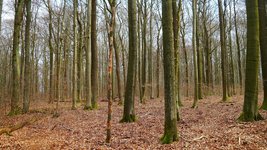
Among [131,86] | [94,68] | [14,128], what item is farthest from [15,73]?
[131,86]

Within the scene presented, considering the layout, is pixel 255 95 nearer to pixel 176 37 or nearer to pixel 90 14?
pixel 176 37

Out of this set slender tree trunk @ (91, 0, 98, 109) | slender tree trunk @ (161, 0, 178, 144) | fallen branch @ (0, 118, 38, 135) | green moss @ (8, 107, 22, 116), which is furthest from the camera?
slender tree trunk @ (91, 0, 98, 109)

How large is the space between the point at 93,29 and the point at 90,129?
29.8ft

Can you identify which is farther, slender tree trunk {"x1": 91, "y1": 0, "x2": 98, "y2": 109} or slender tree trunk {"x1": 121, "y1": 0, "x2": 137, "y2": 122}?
slender tree trunk {"x1": 91, "y1": 0, "x2": 98, "y2": 109}

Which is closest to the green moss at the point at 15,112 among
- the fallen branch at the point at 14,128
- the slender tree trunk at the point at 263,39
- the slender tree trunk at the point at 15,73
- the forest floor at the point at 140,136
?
the slender tree trunk at the point at 15,73

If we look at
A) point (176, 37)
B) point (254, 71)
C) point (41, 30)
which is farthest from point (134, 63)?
point (41, 30)

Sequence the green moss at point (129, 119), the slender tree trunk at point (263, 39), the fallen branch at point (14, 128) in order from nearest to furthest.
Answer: the fallen branch at point (14, 128)
the slender tree trunk at point (263, 39)
the green moss at point (129, 119)

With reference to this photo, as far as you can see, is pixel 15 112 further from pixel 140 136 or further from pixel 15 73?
pixel 140 136

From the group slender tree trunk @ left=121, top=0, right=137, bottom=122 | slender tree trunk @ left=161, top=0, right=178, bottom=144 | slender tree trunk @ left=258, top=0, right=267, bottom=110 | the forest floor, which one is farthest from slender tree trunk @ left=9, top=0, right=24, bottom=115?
slender tree trunk @ left=258, top=0, right=267, bottom=110

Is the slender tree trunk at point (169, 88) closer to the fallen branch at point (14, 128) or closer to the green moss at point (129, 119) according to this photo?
the green moss at point (129, 119)

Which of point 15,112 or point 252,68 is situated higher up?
point 252,68

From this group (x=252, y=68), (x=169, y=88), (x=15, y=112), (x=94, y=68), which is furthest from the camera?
(x=94, y=68)

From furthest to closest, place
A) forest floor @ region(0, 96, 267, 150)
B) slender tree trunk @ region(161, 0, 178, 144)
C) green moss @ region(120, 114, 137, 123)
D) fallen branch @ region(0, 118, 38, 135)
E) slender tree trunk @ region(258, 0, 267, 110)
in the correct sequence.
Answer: green moss @ region(120, 114, 137, 123), slender tree trunk @ region(258, 0, 267, 110), fallen branch @ region(0, 118, 38, 135), slender tree trunk @ region(161, 0, 178, 144), forest floor @ region(0, 96, 267, 150)

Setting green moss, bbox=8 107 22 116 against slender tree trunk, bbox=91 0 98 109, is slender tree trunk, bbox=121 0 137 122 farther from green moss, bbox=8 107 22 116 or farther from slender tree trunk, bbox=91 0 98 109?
green moss, bbox=8 107 22 116
